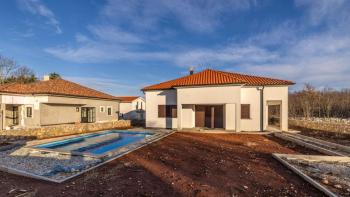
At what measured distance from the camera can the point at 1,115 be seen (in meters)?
16.1

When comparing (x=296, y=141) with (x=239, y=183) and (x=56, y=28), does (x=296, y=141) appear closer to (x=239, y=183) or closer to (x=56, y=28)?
(x=239, y=183)

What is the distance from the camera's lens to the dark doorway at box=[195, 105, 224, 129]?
60.7 ft

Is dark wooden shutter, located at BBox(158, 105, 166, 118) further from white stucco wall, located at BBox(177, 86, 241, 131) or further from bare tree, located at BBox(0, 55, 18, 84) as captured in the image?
bare tree, located at BBox(0, 55, 18, 84)

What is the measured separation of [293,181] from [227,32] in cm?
1717

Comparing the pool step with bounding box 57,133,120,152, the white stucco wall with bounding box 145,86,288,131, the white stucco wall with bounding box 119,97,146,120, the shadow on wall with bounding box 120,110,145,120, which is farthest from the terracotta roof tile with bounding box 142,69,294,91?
the white stucco wall with bounding box 119,97,146,120

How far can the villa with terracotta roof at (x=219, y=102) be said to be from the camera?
15820 millimetres

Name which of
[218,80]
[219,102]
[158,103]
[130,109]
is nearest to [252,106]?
[219,102]

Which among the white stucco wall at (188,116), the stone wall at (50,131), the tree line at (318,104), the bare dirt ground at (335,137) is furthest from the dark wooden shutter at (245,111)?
the tree line at (318,104)

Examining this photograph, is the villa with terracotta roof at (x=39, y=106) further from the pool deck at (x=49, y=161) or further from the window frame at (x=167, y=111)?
the window frame at (x=167, y=111)

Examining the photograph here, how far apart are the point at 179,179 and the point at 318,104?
30.7 metres

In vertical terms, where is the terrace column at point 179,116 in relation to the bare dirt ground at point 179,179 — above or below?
above

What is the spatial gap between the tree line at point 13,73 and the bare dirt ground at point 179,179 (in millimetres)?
37661

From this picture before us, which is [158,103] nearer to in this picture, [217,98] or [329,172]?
[217,98]

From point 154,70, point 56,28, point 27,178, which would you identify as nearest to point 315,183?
point 27,178
